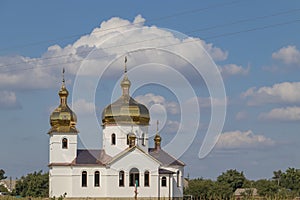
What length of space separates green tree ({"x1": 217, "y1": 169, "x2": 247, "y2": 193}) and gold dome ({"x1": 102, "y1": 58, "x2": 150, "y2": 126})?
81.6ft

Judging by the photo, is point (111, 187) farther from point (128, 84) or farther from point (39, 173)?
point (39, 173)

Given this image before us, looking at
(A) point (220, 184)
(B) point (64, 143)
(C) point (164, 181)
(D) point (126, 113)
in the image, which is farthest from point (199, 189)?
(B) point (64, 143)

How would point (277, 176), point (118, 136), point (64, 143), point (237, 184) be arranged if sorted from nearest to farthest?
point (64, 143)
point (118, 136)
point (237, 184)
point (277, 176)

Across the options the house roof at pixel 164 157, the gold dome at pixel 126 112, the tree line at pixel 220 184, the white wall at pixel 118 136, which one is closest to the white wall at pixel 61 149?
the white wall at pixel 118 136

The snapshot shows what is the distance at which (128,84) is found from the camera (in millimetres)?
59125

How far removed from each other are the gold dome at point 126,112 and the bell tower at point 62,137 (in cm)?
292

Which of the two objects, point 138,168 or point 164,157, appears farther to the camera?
point 164,157

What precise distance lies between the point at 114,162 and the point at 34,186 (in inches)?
851

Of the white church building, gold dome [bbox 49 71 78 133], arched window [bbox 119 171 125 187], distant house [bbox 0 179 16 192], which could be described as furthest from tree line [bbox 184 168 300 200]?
distant house [bbox 0 179 16 192]

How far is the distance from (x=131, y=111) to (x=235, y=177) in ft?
90.1

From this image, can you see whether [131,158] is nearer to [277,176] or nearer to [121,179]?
[121,179]

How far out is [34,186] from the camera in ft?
246

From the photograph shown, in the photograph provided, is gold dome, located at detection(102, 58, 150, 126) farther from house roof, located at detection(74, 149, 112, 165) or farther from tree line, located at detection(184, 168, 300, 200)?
tree line, located at detection(184, 168, 300, 200)

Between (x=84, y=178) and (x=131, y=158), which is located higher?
(x=131, y=158)
